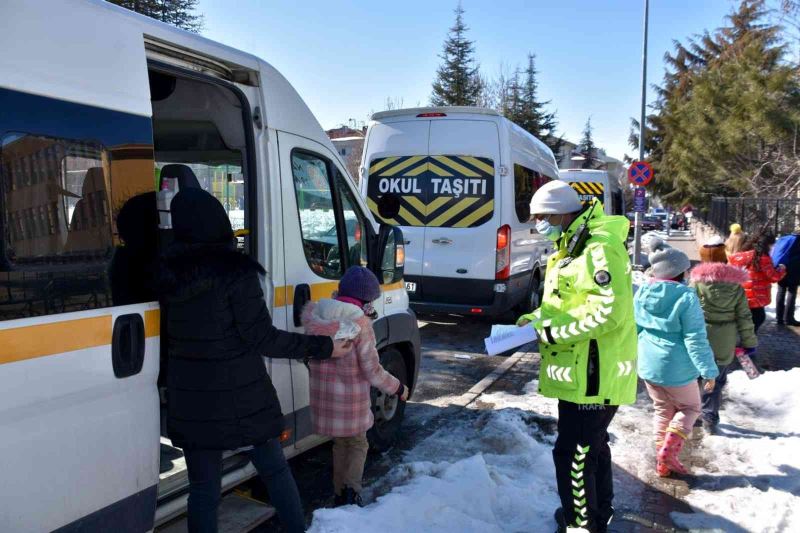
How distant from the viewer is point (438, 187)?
8.06m

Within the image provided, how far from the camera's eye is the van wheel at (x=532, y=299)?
31.2ft

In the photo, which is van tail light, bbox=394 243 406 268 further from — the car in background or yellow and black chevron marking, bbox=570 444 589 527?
the car in background

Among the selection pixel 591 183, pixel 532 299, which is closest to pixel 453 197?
pixel 532 299

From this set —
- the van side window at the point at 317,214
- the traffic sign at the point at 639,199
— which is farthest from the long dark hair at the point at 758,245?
the traffic sign at the point at 639,199

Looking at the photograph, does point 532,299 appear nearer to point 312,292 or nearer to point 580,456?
point 312,292

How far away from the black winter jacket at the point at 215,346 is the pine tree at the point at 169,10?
1652 centimetres

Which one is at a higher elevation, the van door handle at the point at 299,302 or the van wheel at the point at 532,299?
the van door handle at the point at 299,302

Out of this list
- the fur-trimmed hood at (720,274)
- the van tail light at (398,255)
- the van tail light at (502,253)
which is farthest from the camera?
the van tail light at (502,253)

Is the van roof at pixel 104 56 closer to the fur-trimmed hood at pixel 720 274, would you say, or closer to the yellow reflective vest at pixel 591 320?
the yellow reflective vest at pixel 591 320

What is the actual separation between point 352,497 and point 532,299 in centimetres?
653

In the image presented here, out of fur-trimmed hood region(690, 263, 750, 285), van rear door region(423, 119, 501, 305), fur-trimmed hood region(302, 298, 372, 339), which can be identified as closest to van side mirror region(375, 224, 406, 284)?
fur-trimmed hood region(302, 298, 372, 339)

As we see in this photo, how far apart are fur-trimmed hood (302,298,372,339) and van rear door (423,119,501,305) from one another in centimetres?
467

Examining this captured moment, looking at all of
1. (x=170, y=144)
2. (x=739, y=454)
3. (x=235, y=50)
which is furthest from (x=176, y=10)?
(x=739, y=454)

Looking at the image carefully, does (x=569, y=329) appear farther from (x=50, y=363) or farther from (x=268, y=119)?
(x=50, y=363)
